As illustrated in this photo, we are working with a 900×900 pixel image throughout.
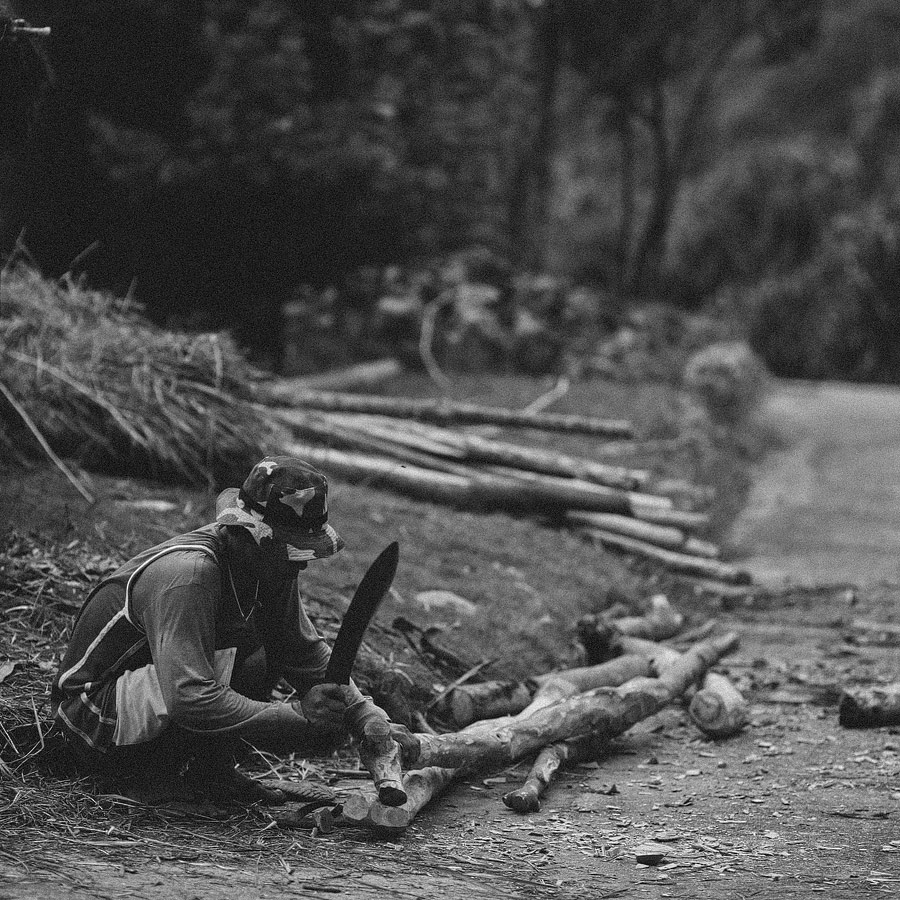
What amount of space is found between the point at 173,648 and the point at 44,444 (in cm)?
266

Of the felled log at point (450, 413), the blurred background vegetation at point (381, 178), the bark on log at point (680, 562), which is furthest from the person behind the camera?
the blurred background vegetation at point (381, 178)

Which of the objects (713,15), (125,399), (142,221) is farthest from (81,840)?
(713,15)

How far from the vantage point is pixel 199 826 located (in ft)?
12.8

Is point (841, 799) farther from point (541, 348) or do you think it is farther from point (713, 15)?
point (713, 15)

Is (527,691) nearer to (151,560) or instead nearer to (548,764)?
(548,764)

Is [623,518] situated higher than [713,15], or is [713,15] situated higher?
[713,15]

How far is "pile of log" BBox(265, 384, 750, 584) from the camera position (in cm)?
787

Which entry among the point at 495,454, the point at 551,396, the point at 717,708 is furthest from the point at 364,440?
the point at 551,396

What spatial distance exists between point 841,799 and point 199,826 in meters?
2.18

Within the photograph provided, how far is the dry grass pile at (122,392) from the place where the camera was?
661cm

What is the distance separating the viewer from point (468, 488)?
25.8 ft

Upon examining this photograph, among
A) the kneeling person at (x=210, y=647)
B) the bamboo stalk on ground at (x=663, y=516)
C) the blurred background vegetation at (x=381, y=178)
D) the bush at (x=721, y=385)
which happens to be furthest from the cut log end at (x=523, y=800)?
the bush at (x=721, y=385)

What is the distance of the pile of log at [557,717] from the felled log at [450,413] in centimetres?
279

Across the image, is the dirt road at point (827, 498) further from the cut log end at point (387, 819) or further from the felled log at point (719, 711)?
the cut log end at point (387, 819)
